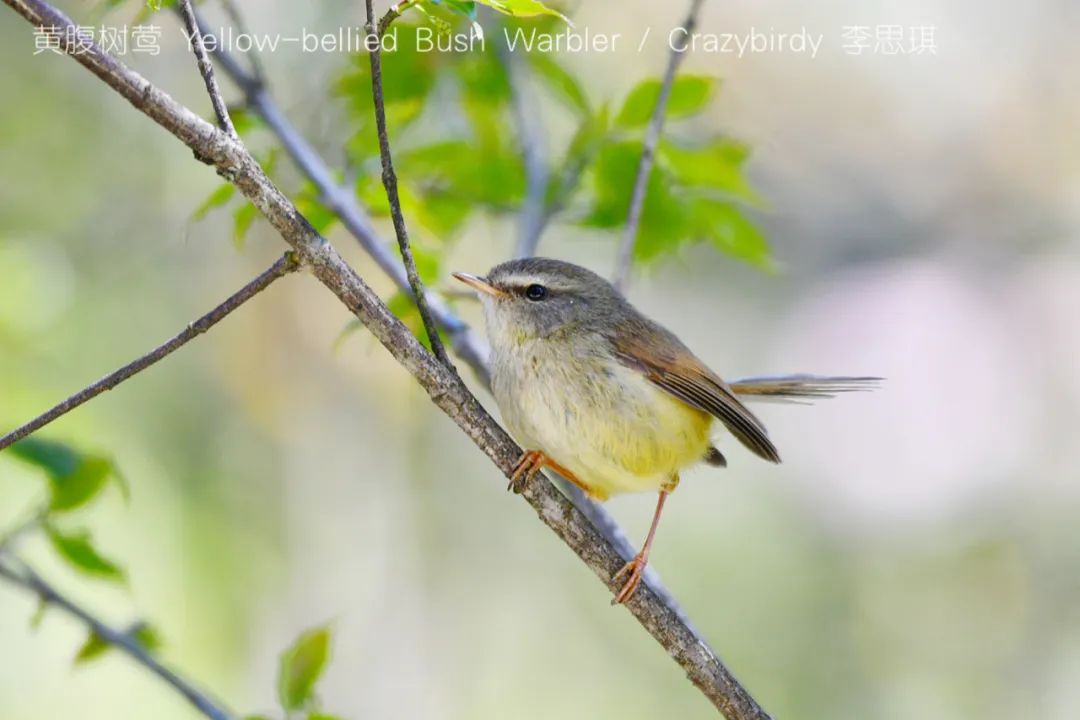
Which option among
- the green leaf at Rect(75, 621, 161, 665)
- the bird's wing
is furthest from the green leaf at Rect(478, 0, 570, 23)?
the green leaf at Rect(75, 621, 161, 665)

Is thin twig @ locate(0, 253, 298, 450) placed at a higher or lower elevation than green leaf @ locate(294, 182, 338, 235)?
lower

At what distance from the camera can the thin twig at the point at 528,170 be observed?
3.12 meters

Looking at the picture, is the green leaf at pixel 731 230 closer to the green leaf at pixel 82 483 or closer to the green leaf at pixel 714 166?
the green leaf at pixel 714 166

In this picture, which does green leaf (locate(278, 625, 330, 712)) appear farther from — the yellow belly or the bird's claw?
the yellow belly

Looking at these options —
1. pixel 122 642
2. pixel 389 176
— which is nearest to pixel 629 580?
pixel 389 176

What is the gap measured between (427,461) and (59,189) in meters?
2.68

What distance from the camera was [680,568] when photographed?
642 centimetres

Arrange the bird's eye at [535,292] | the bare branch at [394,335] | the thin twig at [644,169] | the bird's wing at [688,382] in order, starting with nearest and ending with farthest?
the bare branch at [394,335] → the thin twig at [644,169] → the bird's wing at [688,382] → the bird's eye at [535,292]

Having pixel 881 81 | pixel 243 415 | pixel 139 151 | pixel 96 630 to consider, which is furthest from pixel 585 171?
pixel 881 81

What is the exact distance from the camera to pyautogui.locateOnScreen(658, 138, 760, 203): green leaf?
9.46 ft

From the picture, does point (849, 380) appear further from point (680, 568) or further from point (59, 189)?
point (59, 189)

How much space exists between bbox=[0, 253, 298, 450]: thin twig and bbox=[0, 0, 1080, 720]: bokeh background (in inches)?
140

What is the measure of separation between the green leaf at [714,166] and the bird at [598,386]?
38 cm

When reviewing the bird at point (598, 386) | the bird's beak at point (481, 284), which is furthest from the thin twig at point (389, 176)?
the bird's beak at point (481, 284)
